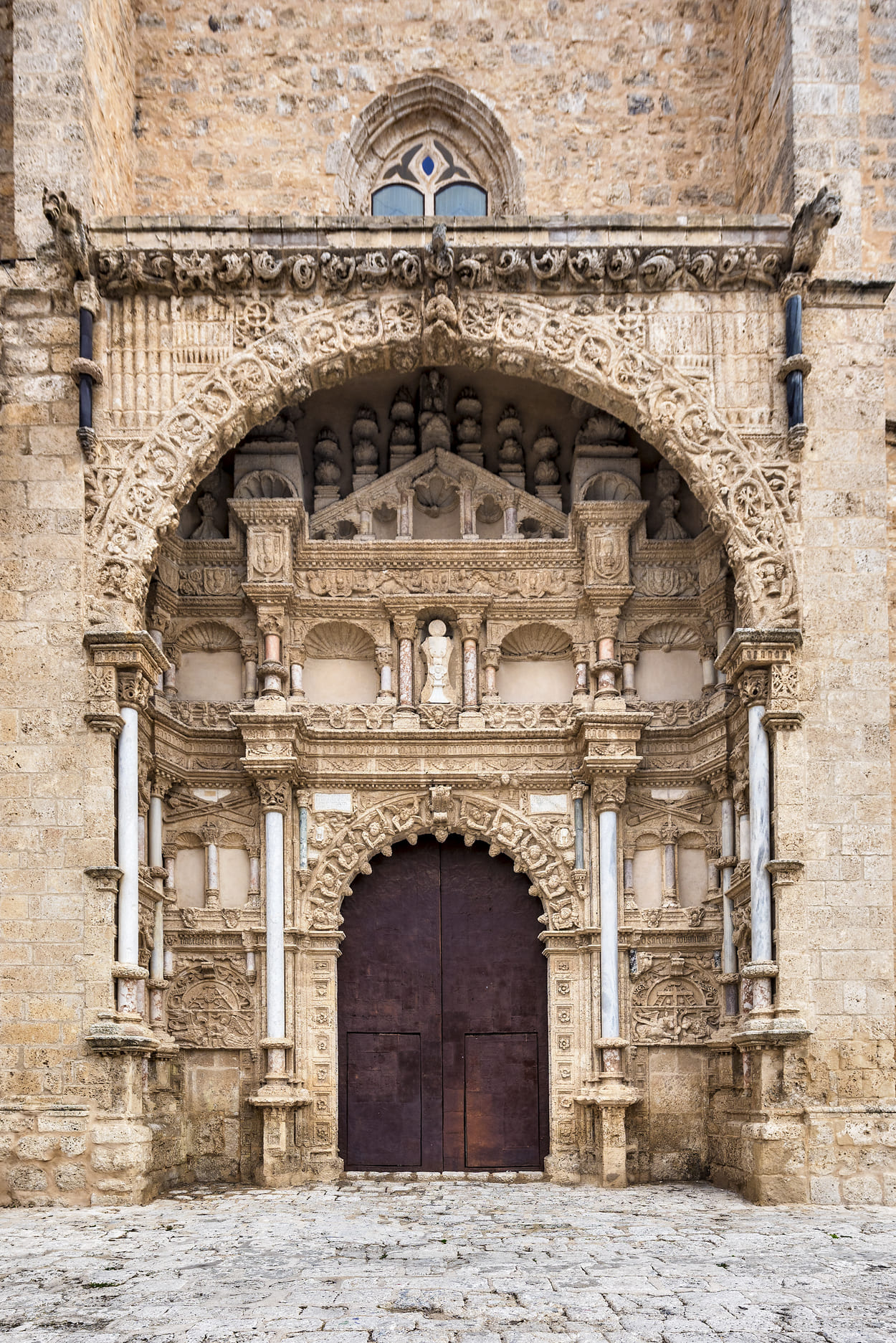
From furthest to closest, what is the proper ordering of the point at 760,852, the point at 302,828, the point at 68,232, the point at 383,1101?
the point at 302,828 → the point at 383,1101 → the point at 68,232 → the point at 760,852

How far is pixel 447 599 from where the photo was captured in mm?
11109

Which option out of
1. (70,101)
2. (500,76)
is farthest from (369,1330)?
(500,76)

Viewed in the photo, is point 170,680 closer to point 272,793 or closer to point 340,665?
point 272,793

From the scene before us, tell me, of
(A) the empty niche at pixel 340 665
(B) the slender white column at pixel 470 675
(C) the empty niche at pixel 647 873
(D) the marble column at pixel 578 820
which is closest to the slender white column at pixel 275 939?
(A) the empty niche at pixel 340 665

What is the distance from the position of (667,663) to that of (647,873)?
65.9 inches

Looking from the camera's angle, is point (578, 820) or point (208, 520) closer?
point (578, 820)

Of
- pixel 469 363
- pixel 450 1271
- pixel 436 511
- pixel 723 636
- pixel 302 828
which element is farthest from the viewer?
pixel 436 511

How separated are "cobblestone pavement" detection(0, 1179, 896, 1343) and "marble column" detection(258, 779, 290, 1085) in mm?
1298

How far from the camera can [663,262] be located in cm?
961

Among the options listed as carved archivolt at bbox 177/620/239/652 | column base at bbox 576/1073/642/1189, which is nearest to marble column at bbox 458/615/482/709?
carved archivolt at bbox 177/620/239/652

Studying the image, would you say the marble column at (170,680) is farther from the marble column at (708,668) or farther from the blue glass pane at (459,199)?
the blue glass pane at (459,199)

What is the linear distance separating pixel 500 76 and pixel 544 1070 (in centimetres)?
807

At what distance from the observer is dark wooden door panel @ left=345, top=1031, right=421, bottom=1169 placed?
34.4ft

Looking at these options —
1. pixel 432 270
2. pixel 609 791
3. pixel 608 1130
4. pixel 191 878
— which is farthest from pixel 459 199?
pixel 608 1130
